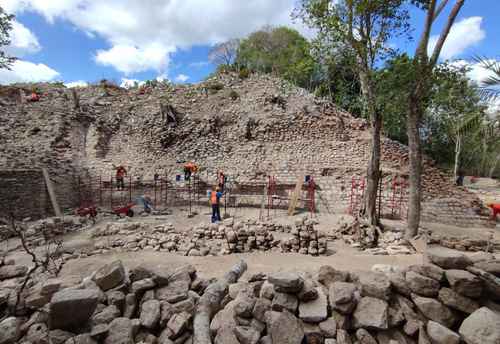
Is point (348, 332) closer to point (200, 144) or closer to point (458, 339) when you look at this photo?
point (458, 339)

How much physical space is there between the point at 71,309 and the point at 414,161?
9.12 metres

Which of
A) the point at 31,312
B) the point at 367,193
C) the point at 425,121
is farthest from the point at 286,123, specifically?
the point at 425,121

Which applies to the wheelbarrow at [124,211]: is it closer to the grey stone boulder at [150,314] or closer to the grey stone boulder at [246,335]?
the grey stone boulder at [150,314]

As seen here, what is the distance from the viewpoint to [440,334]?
2.51m

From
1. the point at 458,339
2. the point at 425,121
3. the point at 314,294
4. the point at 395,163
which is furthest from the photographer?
the point at 425,121

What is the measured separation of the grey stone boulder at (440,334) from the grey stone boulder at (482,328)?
0.08 meters

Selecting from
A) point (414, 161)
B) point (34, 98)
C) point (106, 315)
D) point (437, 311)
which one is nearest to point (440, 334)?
point (437, 311)

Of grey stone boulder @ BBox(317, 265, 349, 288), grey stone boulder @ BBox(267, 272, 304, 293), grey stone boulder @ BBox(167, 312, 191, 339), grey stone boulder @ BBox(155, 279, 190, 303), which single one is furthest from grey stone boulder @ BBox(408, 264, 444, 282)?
grey stone boulder @ BBox(155, 279, 190, 303)

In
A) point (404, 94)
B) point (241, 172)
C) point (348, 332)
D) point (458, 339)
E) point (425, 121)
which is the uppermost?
point (425, 121)

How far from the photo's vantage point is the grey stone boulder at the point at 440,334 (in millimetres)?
2434

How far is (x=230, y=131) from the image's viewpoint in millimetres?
18094

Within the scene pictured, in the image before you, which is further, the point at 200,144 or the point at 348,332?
the point at 200,144

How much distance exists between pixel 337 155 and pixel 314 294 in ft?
42.7

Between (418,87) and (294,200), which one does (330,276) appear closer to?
Answer: (418,87)
